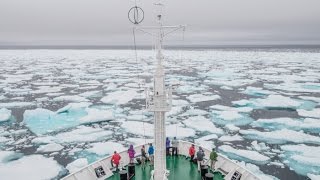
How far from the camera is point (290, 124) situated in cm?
1689

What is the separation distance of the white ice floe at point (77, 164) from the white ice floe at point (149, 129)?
345 centimetres

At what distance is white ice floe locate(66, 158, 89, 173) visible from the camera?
11.5 m

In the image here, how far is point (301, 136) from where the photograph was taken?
1480 centimetres

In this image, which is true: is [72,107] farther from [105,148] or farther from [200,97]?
[200,97]

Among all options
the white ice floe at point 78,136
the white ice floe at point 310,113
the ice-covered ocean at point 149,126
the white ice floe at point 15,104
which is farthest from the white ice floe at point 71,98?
the white ice floe at point 310,113

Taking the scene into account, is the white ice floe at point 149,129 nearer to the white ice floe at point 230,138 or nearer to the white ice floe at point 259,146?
the white ice floe at point 230,138

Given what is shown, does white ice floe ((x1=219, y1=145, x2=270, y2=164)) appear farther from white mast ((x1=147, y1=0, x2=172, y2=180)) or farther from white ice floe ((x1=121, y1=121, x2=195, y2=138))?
white mast ((x1=147, y1=0, x2=172, y2=180))

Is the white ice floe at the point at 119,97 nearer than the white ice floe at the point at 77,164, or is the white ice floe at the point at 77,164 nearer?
the white ice floe at the point at 77,164

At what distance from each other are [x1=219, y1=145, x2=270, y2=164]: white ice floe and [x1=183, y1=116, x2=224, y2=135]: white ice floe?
2.36 m

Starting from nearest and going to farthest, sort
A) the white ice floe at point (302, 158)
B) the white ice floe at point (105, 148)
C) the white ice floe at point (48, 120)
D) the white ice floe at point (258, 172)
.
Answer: the white ice floe at point (258, 172) < the white ice floe at point (302, 158) < the white ice floe at point (105, 148) < the white ice floe at point (48, 120)

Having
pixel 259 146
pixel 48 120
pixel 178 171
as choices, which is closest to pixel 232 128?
pixel 259 146

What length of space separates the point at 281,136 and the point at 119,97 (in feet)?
44.7

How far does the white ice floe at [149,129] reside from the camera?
15264 millimetres

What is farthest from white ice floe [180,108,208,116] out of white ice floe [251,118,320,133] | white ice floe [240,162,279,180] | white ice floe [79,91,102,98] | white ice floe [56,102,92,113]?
white ice floe [79,91,102,98]
